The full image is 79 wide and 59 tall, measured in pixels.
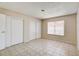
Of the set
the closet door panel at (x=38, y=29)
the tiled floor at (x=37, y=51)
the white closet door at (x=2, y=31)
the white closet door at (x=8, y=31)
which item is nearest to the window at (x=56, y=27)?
the closet door panel at (x=38, y=29)

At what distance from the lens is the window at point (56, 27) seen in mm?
5784

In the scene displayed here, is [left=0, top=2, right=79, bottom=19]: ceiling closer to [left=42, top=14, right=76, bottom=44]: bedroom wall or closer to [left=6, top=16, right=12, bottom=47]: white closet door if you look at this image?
[left=6, top=16, right=12, bottom=47]: white closet door

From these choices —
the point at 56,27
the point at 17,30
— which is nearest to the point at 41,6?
the point at 17,30

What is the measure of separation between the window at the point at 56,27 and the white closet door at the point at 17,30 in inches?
116

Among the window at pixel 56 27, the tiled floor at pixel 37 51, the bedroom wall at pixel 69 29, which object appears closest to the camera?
the tiled floor at pixel 37 51

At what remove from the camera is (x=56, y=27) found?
249 inches

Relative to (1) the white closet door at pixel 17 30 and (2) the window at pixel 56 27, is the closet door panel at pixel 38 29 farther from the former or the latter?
(1) the white closet door at pixel 17 30

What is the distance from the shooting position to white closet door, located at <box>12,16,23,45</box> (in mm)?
4281

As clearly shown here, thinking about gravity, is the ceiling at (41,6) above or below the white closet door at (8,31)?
above

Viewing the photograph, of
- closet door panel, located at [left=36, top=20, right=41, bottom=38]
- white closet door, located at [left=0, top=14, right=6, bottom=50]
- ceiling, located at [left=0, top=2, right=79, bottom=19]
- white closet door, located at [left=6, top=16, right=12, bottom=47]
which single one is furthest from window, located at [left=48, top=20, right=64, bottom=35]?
white closet door, located at [left=0, top=14, right=6, bottom=50]

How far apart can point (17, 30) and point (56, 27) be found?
336cm

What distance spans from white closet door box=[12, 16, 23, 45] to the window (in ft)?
9.70

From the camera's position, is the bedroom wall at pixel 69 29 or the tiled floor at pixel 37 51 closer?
the tiled floor at pixel 37 51

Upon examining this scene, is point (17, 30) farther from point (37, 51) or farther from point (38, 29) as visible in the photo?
point (38, 29)
